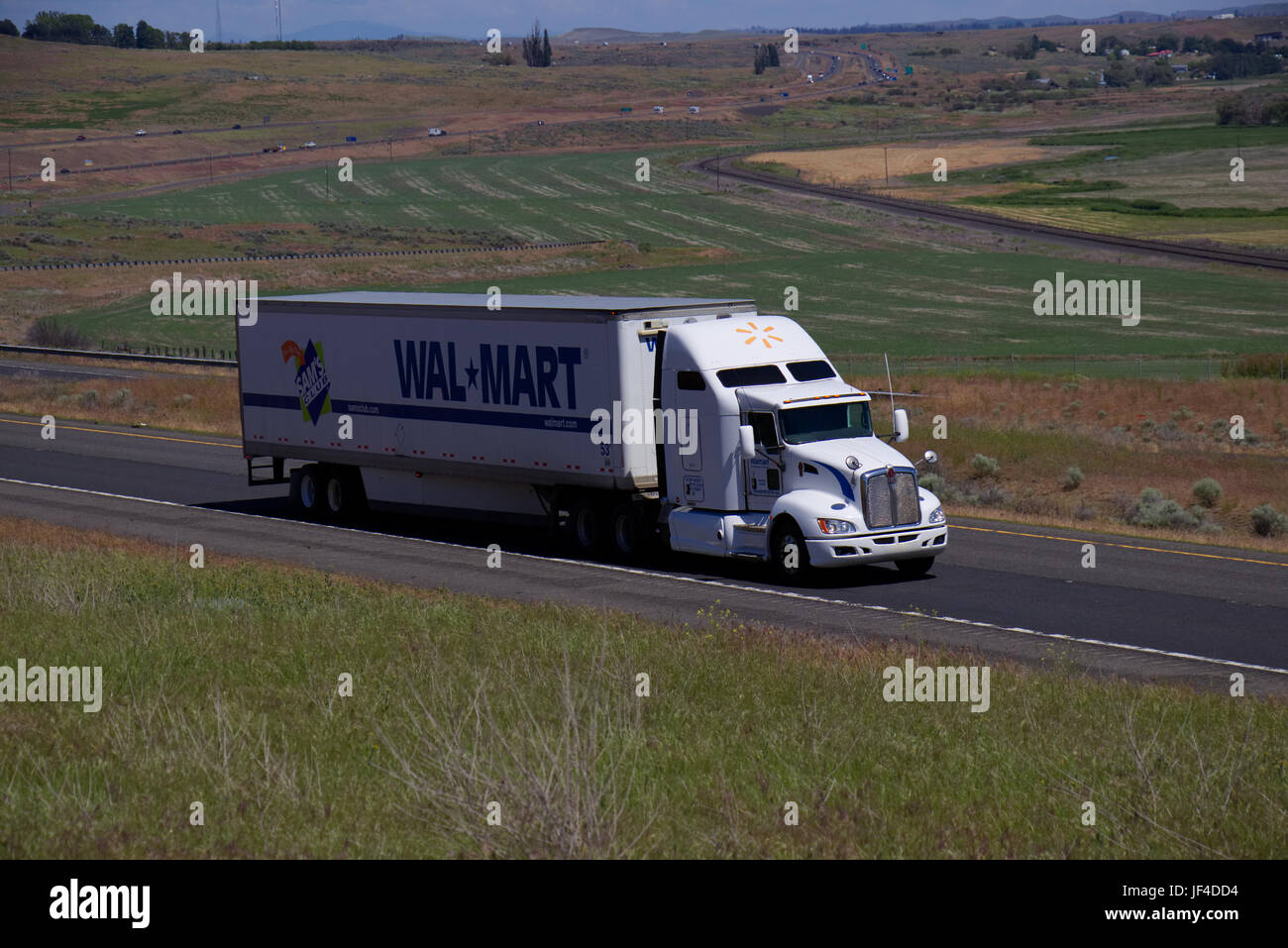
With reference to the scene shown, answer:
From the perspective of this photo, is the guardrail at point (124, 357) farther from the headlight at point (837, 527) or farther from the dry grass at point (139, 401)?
the headlight at point (837, 527)

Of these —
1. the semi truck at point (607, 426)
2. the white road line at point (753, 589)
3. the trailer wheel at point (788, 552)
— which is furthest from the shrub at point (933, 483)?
the trailer wheel at point (788, 552)

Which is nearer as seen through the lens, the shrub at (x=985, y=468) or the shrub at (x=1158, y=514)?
the shrub at (x=1158, y=514)

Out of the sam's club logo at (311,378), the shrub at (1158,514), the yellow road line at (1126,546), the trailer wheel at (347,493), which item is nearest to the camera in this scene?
the yellow road line at (1126,546)

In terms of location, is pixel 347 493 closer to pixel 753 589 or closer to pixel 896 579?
pixel 753 589

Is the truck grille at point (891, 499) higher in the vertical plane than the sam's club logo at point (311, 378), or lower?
lower

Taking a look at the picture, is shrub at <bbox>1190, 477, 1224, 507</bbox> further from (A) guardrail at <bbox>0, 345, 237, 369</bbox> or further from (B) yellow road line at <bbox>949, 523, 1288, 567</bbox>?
(A) guardrail at <bbox>0, 345, 237, 369</bbox>

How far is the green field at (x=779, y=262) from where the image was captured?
73.6 m

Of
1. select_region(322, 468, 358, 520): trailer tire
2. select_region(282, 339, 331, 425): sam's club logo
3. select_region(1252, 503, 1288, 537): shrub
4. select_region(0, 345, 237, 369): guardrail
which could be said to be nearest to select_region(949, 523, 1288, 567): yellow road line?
select_region(1252, 503, 1288, 537): shrub

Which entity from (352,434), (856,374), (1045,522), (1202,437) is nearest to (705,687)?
(352,434)

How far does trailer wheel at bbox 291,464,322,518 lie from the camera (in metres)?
30.2

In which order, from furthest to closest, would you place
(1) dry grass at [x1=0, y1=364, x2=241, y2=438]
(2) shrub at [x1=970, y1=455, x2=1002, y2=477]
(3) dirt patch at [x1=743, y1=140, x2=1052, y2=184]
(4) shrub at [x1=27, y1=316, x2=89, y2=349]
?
1. (3) dirt patch at [x1=743, y1=140, x2=1052, y2=184]
2. (4) shrub at [x1=27, y1=316, x2=89, y2=349]
3. (1) dry grass at [x1=0, y1=364, x2=241, y2=438]
4. (2) shrub at [x1=970, y1=455, x2=1002, y2=477]

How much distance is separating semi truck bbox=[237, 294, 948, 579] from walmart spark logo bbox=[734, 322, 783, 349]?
3 centimetres

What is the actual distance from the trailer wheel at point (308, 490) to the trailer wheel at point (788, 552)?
437 inches

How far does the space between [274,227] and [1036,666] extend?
10630cm
